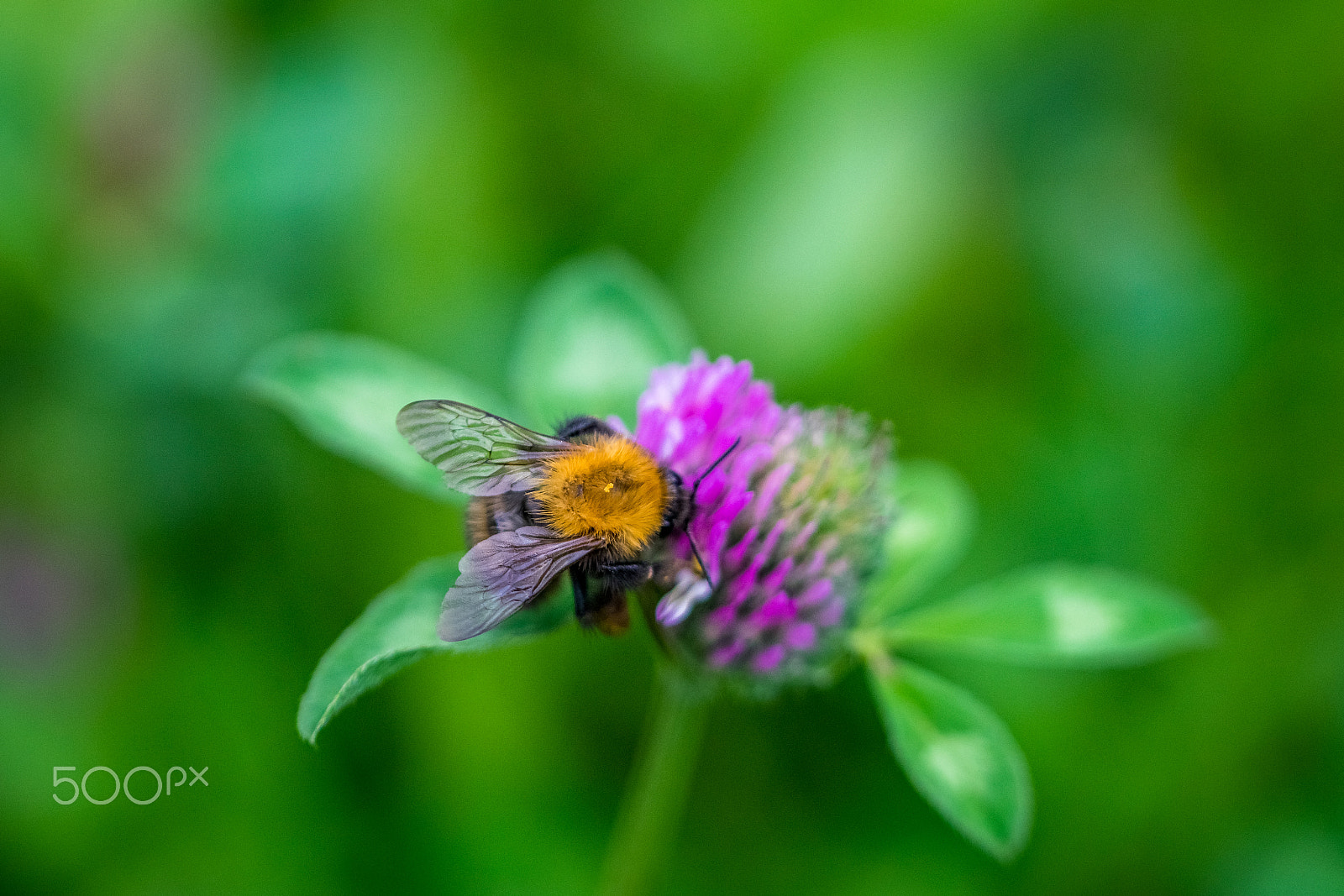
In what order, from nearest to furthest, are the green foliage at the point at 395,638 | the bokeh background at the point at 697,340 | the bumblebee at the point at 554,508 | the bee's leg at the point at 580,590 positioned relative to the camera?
the green foliage at the point at 395,638, the bumblebee at the point at 554,508, the bee's leg at the point at 580,590, the bokeh background at the point at 697,340

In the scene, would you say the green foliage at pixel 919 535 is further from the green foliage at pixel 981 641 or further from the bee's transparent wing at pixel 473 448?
the bee's transparent wing at pixel 473 448

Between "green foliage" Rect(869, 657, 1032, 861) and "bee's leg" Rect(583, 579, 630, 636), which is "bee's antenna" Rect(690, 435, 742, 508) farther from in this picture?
"green foliage" Rect(869, 657, 1032, 861)

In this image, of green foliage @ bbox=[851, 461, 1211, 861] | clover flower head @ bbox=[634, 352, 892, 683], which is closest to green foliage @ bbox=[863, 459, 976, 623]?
green foliage @ bbox=[851, 461, 1211, 861]

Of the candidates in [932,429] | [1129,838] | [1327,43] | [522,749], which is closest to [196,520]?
[522,749]

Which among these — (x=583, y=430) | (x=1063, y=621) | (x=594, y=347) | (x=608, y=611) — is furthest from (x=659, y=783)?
(x=594, y=347)

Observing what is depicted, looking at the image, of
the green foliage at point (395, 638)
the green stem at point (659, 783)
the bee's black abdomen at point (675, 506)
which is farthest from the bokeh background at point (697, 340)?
the bee's black abdomen at point (675, 506)

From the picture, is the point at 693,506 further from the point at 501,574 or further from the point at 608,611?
the point at 501,574
